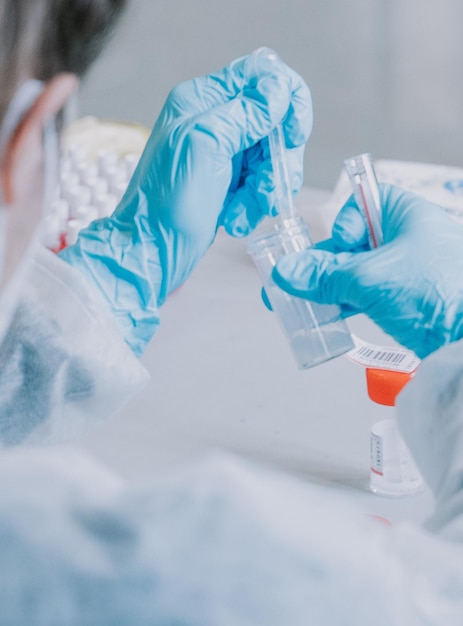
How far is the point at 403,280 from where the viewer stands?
36.0 inches

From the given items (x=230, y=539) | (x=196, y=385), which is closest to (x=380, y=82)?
(x=196, y=385)

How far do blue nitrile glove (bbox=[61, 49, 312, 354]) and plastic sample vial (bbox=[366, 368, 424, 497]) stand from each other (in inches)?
11.1

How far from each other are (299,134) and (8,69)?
60 centimetres

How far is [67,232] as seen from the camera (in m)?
1.50

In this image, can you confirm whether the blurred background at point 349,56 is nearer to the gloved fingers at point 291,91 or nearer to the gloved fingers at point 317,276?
the gloved fingers at point 291,91

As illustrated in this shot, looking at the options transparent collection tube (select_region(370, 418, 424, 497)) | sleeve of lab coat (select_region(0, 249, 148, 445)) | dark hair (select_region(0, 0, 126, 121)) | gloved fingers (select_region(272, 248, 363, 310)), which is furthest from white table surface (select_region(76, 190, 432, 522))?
dark hair (select_region(0, 0, 126, 121))

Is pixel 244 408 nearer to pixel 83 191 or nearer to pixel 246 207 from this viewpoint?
pixel 246 207

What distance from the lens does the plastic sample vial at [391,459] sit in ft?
3.28

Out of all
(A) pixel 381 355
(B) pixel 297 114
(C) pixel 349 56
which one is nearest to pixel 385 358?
(A) pixel 381 355

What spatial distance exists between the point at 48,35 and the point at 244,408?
0.72 metres

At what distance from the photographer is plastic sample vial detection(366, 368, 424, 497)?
1.00 metres

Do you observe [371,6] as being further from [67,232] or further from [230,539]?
[230,539]

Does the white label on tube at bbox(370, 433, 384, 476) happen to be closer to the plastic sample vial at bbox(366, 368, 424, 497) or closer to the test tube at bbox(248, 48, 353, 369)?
the plastic sample vial at bbox(366, 368, 424, 497)

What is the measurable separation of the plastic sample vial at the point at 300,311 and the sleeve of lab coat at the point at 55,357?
197mm
